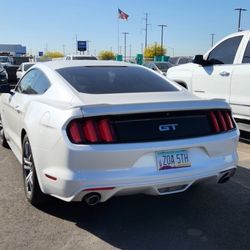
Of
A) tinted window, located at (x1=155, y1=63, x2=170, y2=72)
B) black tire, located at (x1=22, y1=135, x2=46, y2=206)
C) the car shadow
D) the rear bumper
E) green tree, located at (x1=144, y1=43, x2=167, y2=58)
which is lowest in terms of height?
green tree, located at (x1=144, y1=43, x2=167, y2=58)

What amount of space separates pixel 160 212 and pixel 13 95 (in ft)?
9.01

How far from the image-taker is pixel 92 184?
12.3 feet

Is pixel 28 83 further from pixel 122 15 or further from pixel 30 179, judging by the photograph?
pixel 122 15

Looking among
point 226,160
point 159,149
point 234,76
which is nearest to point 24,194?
point 159,149

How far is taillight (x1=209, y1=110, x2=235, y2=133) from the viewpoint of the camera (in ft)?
14.2

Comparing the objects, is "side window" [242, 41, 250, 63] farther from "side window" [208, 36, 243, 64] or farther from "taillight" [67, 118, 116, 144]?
"taillight" [67, 118, 116, 144]

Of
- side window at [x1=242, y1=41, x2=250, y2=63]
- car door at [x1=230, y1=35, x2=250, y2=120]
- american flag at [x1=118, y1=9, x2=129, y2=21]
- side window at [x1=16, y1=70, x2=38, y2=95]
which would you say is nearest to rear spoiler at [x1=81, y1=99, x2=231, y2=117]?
side window at [x1=16, y1=70, x2=38, y2=95]

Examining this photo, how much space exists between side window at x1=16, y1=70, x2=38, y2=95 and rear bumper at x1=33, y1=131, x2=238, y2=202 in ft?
5.36

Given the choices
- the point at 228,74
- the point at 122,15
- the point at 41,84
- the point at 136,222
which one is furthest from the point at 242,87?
the point at 122,15

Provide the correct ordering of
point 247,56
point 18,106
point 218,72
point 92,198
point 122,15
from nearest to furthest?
point 92,198
point 18,106
point 247,56
point 218,72
point 122,15

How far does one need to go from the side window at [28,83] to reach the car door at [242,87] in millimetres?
3764

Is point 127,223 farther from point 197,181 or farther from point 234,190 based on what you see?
point 234,190

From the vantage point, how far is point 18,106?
17.8 feet

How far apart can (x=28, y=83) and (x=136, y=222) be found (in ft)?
8.02
